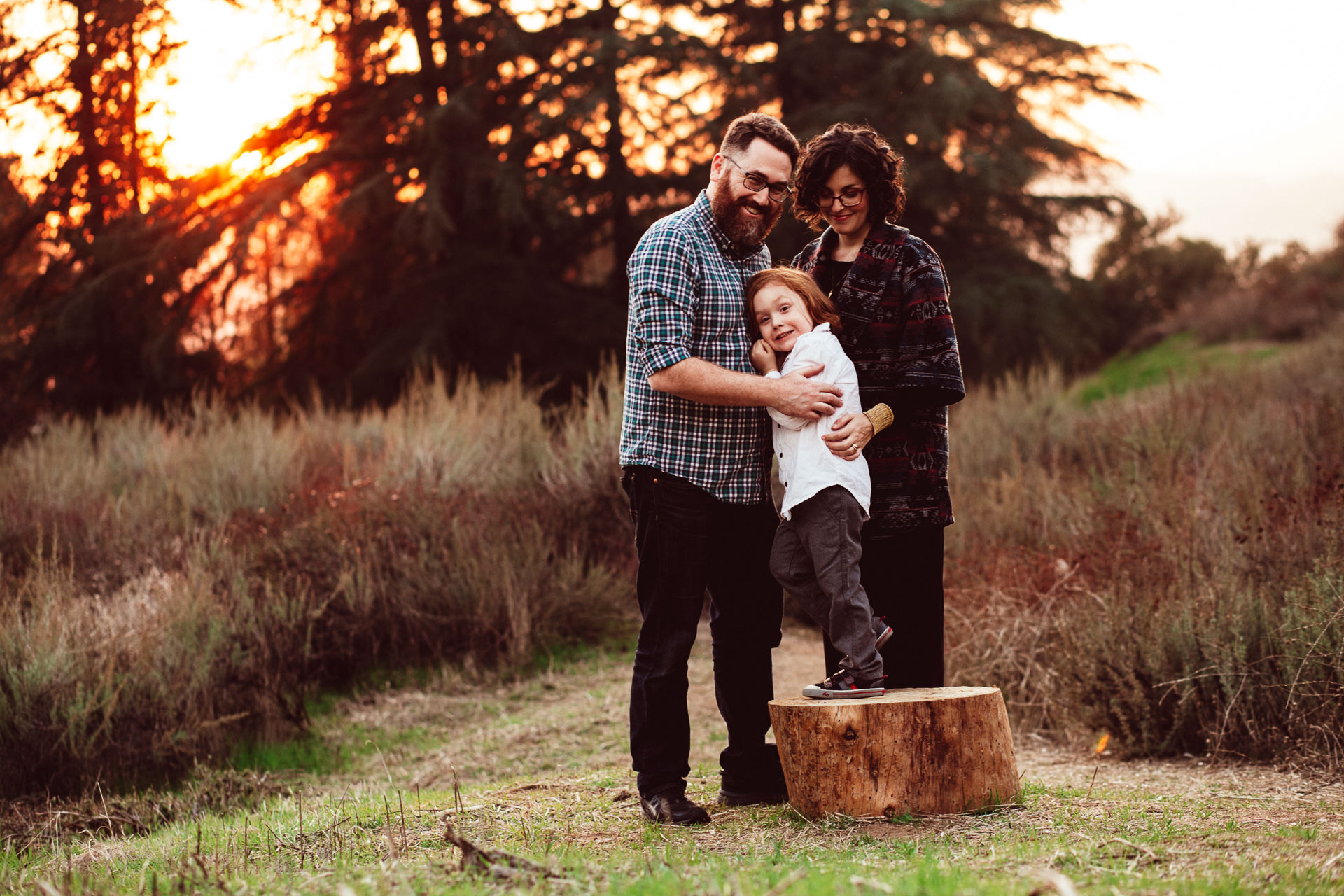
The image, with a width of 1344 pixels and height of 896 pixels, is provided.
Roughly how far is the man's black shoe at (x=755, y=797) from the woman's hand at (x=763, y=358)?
56.2 inches

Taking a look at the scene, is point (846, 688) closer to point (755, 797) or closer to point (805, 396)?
point (755, 797)

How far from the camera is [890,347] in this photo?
133 inches

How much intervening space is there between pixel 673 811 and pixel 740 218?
1861 mm

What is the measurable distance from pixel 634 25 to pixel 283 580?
12518 millimetres

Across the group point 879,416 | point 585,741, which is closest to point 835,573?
point 879,416

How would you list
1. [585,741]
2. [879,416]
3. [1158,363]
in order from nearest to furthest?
[879,416]
[585,741]
[1158,363]

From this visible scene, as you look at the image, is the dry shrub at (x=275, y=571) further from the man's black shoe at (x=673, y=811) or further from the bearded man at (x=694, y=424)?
the bearded man at (x=694, y=424)

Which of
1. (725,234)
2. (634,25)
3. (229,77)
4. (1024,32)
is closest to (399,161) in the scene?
(229,77)

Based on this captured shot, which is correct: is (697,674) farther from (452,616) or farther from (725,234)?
(725,234)

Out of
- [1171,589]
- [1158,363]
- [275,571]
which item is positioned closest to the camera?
[1171,589]

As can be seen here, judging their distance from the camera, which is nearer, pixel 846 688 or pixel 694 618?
pixel 846 688

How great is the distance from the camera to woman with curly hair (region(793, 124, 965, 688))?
3.30m

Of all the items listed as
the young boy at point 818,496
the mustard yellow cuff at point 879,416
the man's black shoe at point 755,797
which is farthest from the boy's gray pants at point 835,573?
the man's black shoe at point 755,797

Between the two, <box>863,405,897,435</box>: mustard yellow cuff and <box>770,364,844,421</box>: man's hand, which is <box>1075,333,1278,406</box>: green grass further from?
<box>770,364,844,421</box>: man's hand
